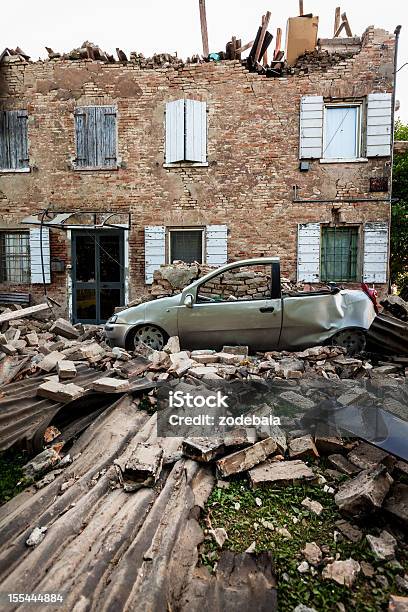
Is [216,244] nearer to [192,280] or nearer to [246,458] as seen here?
[192,280]

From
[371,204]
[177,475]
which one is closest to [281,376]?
[177,475]

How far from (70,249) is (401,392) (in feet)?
29.6

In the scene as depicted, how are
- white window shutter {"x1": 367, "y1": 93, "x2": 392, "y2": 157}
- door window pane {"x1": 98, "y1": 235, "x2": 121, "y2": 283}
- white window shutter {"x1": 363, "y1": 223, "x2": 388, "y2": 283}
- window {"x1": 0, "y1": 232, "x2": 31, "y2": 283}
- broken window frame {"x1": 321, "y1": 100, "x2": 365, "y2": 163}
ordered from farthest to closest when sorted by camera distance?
1. window {"x1": 0, "y1": 232, "x2": 31, "y2": 283}
2. door window pane {"x1": 98, "y1": 235, "x2": 121, "y2": 283}
3. broken window frame {"x1": 321, "y1": 100, "x2": 365, "y2": 163}
4. white window shutter {"x1": 363, "y1": 223, "x2": 388, "y2": 283}
5. white window shutter {"x1": 367, "y1": 93, "x2": 392, "y2": 157}

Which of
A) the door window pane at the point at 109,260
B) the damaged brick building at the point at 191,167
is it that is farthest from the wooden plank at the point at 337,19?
the door window pane at the point at 109,260

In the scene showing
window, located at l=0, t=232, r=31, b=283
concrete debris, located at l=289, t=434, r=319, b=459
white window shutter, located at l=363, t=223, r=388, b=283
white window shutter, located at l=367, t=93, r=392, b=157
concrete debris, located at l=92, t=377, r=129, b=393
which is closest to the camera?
concrete debris, located at l=289, t=434, r=319, b=459

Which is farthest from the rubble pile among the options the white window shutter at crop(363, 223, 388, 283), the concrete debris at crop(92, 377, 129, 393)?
the concrete debris at crop(92, 377, 129, 393)

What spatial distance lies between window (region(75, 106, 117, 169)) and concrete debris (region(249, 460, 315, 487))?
Answer: 941 centimetres

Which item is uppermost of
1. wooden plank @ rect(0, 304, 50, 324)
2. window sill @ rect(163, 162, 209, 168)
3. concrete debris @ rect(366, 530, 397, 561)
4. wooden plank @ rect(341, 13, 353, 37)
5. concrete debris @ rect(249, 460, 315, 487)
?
Answer: wooden plank @ rect(341, 13, 353, 37)

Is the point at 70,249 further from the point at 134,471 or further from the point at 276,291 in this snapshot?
the point at 134,471

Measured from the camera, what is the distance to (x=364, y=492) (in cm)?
236

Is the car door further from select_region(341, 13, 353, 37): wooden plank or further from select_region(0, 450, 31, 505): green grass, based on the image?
select_region(341, 13, 353, 37): wooden plank

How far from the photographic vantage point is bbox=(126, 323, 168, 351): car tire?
6.14m

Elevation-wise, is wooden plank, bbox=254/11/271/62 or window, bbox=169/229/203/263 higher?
wooden plank, bbox=254/11/271/62

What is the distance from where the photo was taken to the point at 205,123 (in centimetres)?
986
